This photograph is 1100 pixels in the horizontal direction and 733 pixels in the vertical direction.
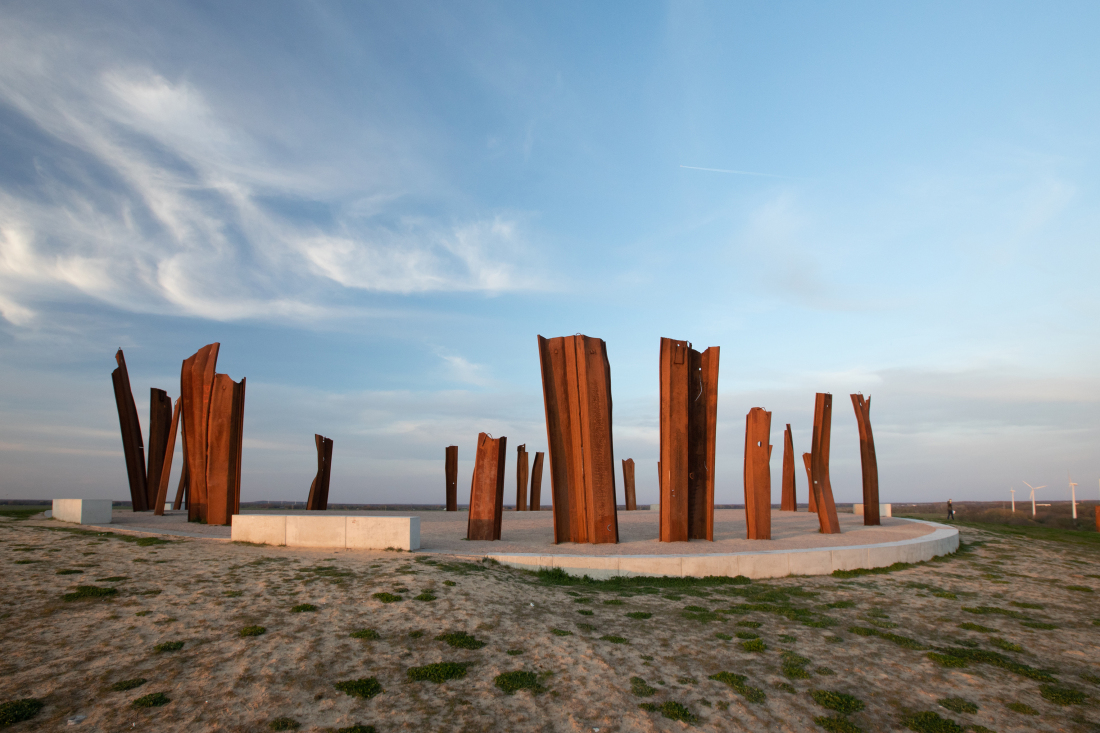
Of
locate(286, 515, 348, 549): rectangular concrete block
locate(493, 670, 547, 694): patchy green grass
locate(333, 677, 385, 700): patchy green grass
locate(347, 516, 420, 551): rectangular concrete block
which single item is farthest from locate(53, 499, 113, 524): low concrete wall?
locate(493, 670, 547, 694): patchy green grass

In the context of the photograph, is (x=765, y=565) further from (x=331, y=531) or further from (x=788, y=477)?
(x=788, y=477)

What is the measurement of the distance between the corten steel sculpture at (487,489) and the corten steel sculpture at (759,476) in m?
6.16

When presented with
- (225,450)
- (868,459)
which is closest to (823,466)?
(868,459)

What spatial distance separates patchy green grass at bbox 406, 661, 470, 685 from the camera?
20.4 feet

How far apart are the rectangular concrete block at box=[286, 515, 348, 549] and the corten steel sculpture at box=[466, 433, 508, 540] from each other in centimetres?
341

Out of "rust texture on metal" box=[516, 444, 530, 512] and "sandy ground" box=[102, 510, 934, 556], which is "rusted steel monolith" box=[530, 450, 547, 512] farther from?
"sandy ground" box=[102, 510, 934, 556]

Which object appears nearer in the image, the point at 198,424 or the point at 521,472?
the point at 198,424

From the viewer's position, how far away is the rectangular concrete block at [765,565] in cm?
1127

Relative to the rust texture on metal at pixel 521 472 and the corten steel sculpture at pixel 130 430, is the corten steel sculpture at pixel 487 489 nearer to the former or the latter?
the rust texture on metal at pixel 521 472

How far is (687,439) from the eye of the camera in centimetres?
1398

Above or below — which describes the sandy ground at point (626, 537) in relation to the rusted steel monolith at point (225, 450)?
below

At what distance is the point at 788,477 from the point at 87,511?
962 inches

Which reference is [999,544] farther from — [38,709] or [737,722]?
[38,709]

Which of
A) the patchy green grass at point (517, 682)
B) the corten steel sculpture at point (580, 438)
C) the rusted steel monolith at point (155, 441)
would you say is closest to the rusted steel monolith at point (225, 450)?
the rusted steel monolith at point (155, 441)
